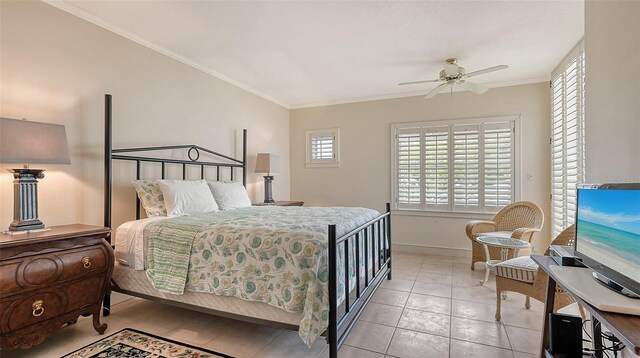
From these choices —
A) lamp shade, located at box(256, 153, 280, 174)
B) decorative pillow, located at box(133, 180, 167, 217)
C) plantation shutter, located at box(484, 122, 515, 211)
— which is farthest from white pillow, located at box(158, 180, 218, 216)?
plantation shutter, located at box(484, 122, 515, 211)

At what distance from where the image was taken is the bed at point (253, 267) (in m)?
1.79

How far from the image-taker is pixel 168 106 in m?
3.31

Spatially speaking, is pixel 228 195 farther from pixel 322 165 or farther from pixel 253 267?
pixel 322 165

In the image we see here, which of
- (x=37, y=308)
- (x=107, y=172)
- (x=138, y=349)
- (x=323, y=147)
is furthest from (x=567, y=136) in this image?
(x=37, y=308)

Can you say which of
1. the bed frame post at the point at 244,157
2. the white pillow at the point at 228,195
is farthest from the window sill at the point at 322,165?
the white pillow at the point at 228,195

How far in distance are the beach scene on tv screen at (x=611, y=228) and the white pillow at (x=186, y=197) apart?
9.69 ft

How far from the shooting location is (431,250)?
4688 millimetres

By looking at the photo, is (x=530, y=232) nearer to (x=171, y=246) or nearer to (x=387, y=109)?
(x=387, y=109)

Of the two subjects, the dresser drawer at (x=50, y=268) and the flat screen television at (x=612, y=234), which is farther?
the dresser drawer at (x=50, y=268)

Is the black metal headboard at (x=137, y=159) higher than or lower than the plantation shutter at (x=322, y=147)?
lower

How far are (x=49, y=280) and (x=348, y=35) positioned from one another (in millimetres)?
3105

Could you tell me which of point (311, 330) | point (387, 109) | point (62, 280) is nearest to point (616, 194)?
point (311, 330)

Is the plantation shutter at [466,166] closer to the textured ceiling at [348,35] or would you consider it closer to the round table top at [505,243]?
the textured ceiling at [348,35]

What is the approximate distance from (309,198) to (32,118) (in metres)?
4.01
